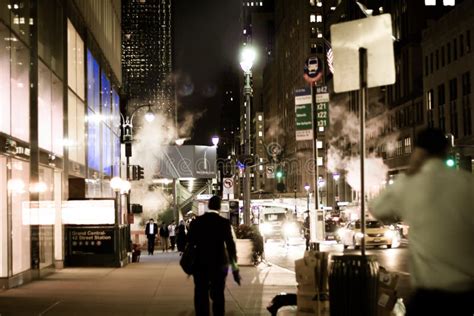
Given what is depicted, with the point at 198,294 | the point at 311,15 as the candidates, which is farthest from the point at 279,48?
the point at 198,294

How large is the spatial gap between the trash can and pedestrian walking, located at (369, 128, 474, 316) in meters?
2.71

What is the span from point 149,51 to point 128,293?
117 metres

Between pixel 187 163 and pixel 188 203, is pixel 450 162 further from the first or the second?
pixel 188 203

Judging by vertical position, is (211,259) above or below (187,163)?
below

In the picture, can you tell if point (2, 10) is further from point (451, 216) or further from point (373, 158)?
point (373, 158)

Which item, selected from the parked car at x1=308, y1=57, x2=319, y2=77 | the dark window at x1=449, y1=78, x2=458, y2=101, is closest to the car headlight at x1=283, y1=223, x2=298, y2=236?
the dark window at x1=449, y1=78, x2=458, y2=101

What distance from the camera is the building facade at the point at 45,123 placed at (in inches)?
742

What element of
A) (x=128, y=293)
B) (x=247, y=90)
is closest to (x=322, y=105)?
(x=128, y=293)

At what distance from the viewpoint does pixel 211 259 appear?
1045cm

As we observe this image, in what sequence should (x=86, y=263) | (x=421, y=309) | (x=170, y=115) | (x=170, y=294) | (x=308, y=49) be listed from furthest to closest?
(x=308, y=49) → (x=170, y=115) → (x=86, y=263) → (x=170, y=294) → (x=421, y=309)

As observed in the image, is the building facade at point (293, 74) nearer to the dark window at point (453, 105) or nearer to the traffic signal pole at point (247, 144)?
the dark window at point (453, 105)

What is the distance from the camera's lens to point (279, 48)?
177 meters

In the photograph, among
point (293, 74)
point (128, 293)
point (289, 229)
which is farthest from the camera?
point (293, 74)

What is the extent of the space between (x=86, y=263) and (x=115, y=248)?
43.8 inches
